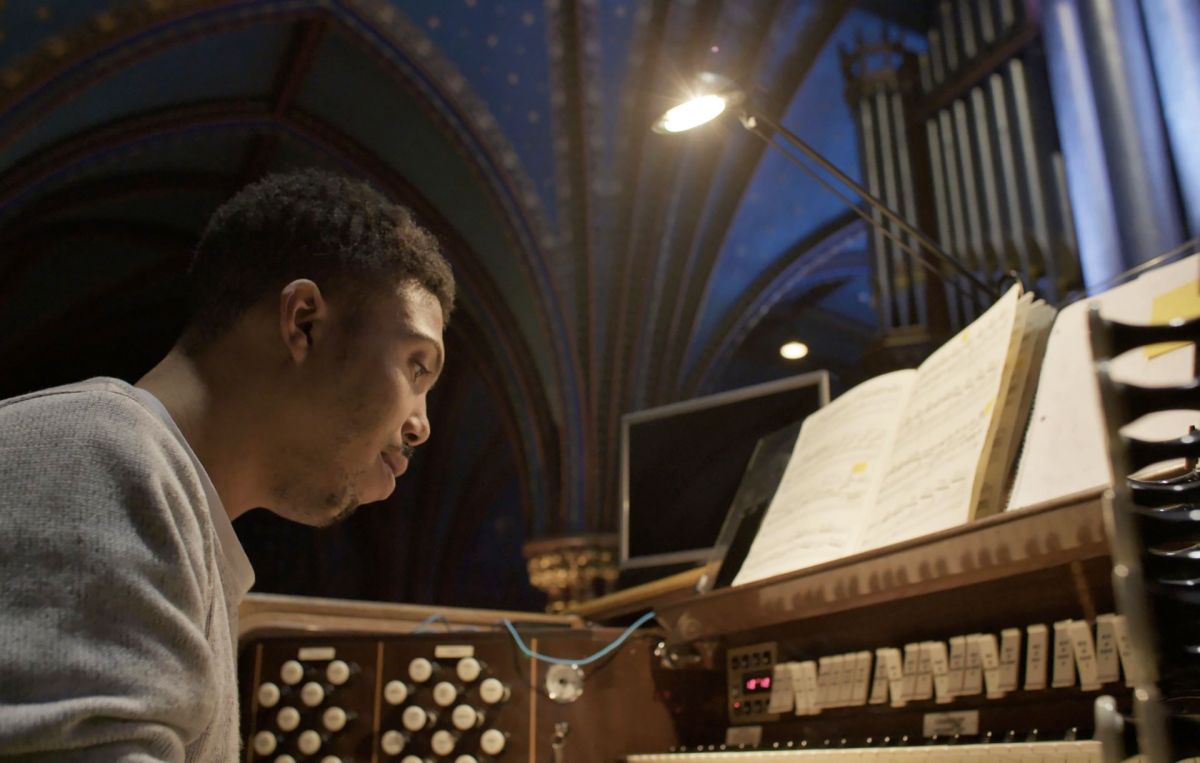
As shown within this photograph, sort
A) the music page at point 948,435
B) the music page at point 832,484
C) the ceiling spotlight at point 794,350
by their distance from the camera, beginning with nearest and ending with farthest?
the music page at point 948,435, the music page at point 832,484, the ceiling spotlight at point 794,350

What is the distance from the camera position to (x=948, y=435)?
5.57ft

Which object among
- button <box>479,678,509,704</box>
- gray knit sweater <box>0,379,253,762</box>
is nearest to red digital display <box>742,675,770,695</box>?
button <box>479,678,509,704</box>

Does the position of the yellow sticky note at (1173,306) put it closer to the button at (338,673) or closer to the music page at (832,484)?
the music page at (832,484)

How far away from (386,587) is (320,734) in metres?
9.93

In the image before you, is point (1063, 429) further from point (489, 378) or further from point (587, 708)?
point (489, 378)

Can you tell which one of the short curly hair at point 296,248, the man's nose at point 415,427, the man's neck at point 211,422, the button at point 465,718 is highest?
the short curly hair at point 296,248

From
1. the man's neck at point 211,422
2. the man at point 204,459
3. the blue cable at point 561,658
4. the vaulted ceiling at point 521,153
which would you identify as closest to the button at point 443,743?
the blue cable at point 561,658

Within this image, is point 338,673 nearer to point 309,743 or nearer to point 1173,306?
point 309,743

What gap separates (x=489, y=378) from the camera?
8.21m

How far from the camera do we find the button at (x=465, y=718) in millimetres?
Answer: 2111

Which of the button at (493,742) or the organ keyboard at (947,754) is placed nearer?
the organ keyboard at (947,754)

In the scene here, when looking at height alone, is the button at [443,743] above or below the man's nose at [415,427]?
below

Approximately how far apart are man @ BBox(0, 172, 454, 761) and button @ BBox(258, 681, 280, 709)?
92 cm

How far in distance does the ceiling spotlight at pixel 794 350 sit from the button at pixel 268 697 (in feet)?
28.2
